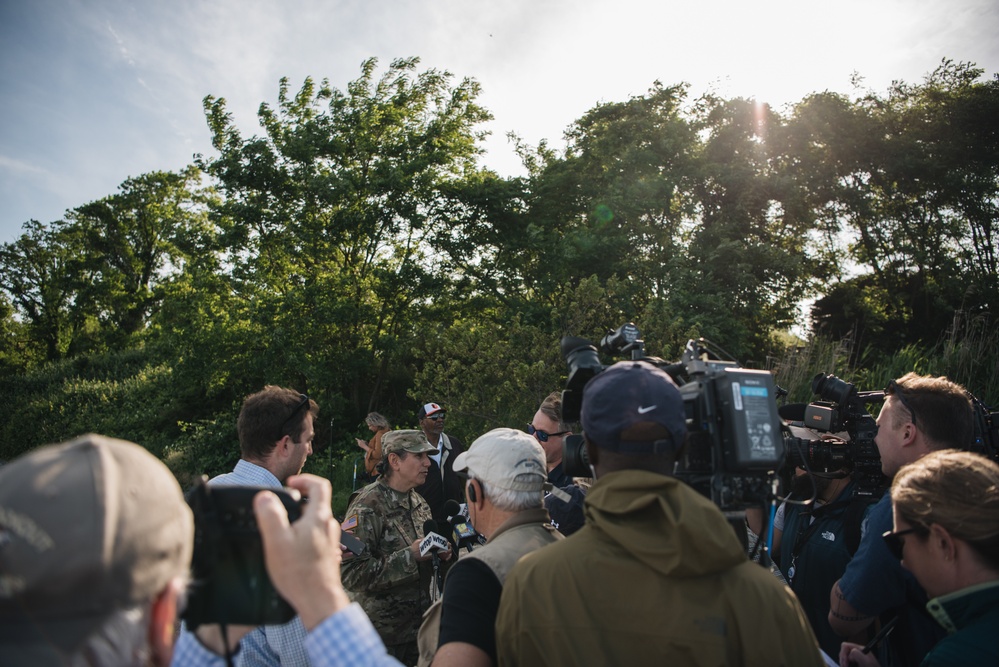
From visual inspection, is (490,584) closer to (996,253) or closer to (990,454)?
(990,454)

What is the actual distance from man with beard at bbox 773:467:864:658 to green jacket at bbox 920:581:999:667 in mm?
1285

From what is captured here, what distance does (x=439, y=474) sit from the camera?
19.8ft

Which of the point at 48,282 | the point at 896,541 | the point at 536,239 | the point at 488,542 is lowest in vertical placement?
the point at 896,541

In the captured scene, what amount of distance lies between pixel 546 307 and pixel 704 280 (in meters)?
3.96

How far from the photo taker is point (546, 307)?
12312mm

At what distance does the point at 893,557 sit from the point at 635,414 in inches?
71.6

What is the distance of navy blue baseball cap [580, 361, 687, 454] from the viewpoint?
1.83 meters

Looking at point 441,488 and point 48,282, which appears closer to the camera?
point 441,488

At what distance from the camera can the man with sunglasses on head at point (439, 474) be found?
18.7 feet

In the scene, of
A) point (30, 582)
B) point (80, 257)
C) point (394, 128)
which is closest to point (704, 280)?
point (394, 128)

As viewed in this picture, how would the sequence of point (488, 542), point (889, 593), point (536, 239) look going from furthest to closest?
point (536, 239) → point (889, 593) → point (488, 542)

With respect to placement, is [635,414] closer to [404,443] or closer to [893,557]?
[893,557]

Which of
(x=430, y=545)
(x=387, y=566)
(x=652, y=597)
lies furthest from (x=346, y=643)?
(x=387, y=566)

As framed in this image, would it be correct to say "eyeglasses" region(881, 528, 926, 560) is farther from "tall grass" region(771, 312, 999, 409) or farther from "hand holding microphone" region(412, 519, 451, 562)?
"tall grass" region(771, 312, 999, 409)
